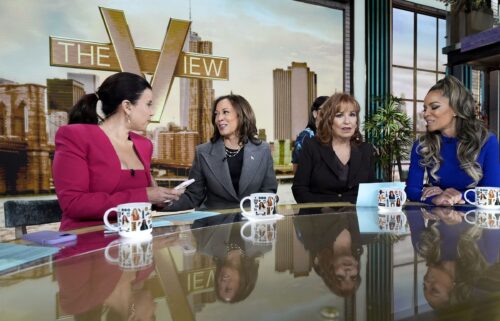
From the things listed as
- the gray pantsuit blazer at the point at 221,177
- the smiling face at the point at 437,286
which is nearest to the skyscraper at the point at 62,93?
the gray pantsuit blazer at the point at 221,177

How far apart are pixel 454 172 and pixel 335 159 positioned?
580mm

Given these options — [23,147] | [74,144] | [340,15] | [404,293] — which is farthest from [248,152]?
[340,15]

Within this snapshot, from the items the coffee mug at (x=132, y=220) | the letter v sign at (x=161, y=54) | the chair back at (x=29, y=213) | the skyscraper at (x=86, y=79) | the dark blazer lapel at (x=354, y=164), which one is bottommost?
the chair back at (x=29, y=213)

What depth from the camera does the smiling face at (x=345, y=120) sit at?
229 centimetres

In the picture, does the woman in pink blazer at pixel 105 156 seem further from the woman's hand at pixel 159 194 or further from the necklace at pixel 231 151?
the necklace at pixel 231 151

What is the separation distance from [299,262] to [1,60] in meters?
4.16

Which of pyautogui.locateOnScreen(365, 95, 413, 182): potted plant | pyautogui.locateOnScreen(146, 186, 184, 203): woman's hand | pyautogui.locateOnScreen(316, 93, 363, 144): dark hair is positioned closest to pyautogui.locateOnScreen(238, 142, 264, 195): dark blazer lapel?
pyautogui.locateOnScreen(316, 93, 363, 144): dark hair

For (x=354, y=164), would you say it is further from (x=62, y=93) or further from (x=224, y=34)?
(x=224, y=34)

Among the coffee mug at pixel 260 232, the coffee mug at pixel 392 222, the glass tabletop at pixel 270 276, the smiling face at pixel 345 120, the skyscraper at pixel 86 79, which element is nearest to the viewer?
the glass tabletop at pixel 270 276

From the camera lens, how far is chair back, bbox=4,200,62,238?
1554 mm

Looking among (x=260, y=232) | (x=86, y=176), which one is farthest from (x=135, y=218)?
(x=86, y=176)

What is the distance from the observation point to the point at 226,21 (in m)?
5.14

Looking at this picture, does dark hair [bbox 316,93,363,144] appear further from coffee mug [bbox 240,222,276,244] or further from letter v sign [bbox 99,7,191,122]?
letter v sign [bbox 99,7,191,122]

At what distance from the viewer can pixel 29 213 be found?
5.25 feet
